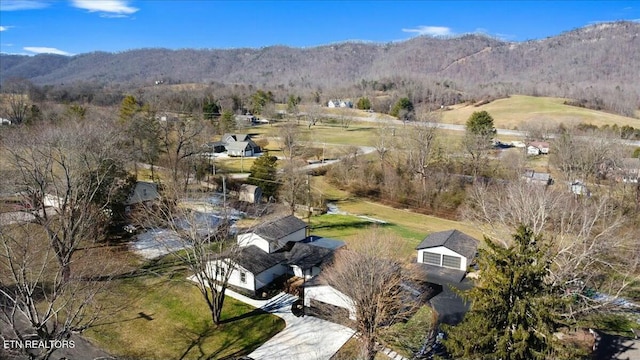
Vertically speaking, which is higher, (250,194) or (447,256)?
(250,194)

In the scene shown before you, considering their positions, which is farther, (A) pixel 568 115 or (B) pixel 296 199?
(A) pixel 568 115

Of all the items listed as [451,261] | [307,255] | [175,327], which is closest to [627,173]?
[451,261]

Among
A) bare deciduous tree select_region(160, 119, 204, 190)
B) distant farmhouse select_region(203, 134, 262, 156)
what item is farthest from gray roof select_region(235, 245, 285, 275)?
distant farmhouse select_region(203, 134, 262, 156)

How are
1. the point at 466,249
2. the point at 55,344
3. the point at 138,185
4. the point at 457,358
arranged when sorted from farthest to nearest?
the point at 138,185, the point at 466,249, the point at 457,358, the point at 55,344

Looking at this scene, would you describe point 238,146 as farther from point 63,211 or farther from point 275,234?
point 63,211

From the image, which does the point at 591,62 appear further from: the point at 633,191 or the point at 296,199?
the point at 296,199

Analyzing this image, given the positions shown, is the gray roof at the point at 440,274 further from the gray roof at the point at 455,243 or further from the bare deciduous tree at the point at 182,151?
the bare deciduous tree at the point at 182,151

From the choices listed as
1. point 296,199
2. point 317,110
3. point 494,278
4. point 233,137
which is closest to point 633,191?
point 296,199

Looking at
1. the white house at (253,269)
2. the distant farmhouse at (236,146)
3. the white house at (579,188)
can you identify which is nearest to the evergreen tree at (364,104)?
the distant farmhouse at (236,146)
